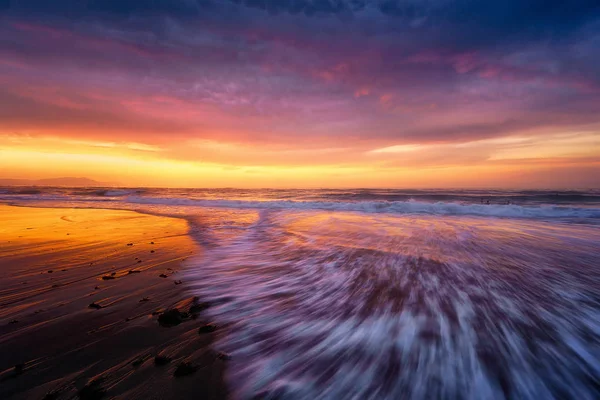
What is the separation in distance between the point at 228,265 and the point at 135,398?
3.32 metres

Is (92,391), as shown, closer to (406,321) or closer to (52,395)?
(52,395)

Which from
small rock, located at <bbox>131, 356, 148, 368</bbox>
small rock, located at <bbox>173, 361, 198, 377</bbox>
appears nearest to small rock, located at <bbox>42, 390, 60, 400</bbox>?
small rock, located at <bbox>131, 356, 148, 368</bbox>

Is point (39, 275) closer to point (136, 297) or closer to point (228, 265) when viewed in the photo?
point (136, 297)

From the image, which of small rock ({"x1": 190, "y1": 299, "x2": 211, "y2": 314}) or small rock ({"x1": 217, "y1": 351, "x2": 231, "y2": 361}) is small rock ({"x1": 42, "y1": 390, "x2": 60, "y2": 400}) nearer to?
small rock ({"x1": 217, "y1": 351, "x2": 231, "y2": 361})

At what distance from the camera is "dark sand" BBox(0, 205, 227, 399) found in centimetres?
185

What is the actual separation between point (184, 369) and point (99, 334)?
1161mm

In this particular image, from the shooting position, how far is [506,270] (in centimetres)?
465

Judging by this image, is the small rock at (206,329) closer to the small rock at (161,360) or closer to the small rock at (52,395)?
the small rock at (161,360)

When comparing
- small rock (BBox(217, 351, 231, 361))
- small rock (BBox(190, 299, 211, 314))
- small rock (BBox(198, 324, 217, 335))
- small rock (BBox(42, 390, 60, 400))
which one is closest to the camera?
small rock (BBox(42, 390, 60, 400))

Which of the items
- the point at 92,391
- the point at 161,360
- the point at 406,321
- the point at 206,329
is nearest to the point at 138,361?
the point at 161,360

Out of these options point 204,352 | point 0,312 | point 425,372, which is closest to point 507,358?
point 425,372

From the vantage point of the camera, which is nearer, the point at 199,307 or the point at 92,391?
the point at 92,391

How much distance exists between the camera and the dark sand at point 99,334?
1.85 meters

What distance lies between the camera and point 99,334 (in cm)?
249
